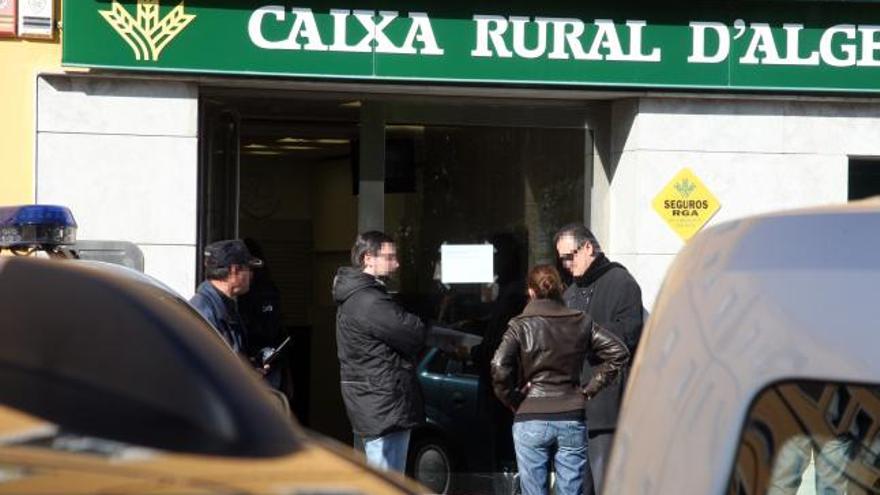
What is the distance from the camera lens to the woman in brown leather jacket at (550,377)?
8195 millimetres

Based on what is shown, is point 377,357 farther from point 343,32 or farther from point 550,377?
point 343,32

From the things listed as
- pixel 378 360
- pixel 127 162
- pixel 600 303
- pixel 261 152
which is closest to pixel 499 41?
pixel 600 303

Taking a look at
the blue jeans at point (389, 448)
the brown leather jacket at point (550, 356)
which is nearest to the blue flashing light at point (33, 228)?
the blue jeans at point (389, 448)

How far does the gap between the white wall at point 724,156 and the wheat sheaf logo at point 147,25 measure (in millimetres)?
3047

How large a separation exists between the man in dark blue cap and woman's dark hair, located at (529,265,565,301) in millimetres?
1549


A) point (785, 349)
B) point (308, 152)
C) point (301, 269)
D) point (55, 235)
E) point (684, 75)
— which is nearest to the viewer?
point (785, 349)

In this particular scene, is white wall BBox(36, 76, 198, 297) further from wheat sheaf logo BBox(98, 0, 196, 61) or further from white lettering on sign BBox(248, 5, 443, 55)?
white lettering on sign BBox(248, 5, 443, 55)

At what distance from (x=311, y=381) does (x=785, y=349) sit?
10794mm

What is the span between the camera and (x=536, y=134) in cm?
1055

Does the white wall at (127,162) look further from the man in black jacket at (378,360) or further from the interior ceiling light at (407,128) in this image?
the man in black jacket at (378,360)

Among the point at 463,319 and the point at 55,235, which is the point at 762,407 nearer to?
the point at 55,235

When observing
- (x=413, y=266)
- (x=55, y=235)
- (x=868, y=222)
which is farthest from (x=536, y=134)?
(x=868, y=222)

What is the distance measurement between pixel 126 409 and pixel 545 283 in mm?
7085

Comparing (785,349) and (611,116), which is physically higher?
(611,116)
